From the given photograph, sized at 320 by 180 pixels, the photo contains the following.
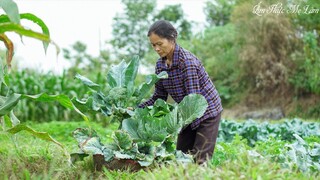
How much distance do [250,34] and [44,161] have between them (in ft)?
37.7

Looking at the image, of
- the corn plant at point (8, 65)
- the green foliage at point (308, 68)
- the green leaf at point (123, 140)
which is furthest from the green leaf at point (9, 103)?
the green foliage at point (308, 68)

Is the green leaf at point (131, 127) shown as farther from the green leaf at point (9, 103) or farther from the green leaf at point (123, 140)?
the green leaf at point (9, 103)

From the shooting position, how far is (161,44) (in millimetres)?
3396

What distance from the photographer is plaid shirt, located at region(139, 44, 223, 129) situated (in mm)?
3436

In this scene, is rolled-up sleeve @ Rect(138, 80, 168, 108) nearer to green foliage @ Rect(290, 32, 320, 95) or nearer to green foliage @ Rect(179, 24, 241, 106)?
green foliage @ Rect(290, 32, 320, 95)

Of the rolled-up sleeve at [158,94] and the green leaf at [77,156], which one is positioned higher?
the rolled-up sleeve at [158,94]

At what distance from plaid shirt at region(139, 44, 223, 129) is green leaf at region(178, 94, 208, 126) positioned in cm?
14

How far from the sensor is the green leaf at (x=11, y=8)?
262 centimetres

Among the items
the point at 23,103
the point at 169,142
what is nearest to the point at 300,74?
the point at 23,103

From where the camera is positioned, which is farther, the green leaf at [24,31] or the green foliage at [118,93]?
the green foliage at [118,93]

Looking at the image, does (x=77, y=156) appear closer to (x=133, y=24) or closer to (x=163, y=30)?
(x=163, y=30)

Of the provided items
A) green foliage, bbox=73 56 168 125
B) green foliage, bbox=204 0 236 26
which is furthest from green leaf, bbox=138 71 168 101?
green foliage, bbox=204 0 236 26

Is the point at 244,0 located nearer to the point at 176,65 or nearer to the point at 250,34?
the point at 250,34

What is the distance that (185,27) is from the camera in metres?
24.6
